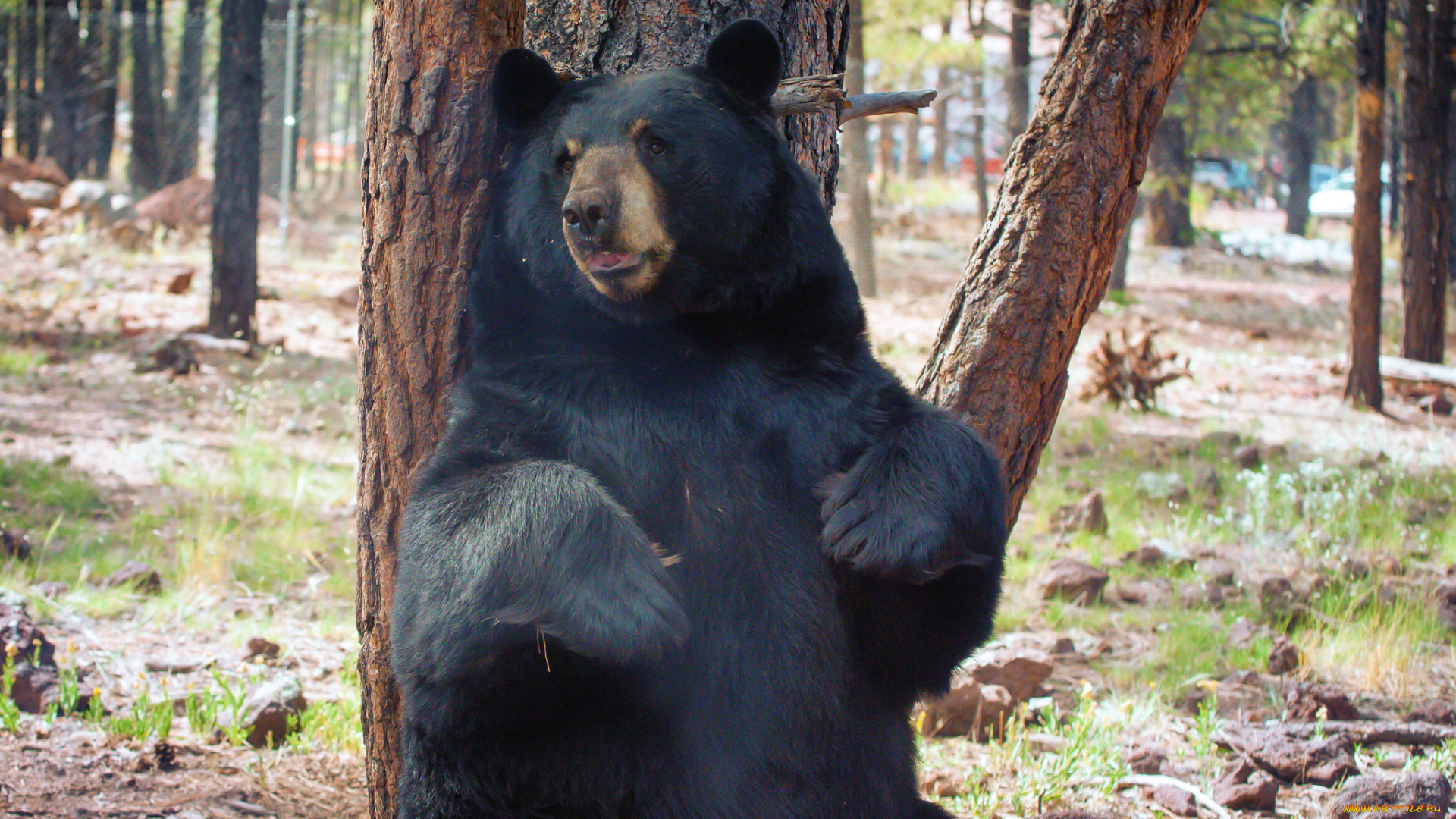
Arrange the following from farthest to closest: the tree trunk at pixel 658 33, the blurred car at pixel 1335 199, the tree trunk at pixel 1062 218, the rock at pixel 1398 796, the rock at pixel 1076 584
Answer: the blurred car at pixel 1335 199, the rock at pixel 1076 584, the rock at pixel 1398 796, the tree trunk at pixel 1062 218, the tree trunk at pixel 658 33

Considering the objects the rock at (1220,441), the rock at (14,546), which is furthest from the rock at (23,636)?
the rock at (1220,441)

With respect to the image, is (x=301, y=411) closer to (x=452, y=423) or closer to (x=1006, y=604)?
(x=1006, y=604)

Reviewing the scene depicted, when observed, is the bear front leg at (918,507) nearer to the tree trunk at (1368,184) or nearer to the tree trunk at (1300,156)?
the tree trunk at (1368,184)

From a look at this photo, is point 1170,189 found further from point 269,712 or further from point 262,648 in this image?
point 269,712

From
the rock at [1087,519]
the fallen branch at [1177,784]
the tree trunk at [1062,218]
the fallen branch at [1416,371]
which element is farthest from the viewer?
the fallen branch at [1416,371]

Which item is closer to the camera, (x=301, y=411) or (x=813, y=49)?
(x=813, y=49)

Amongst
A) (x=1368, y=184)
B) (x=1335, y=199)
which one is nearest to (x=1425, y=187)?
(x=1368, y=184)

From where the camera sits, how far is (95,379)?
340 inches

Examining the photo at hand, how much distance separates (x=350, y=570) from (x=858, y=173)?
9.84 m

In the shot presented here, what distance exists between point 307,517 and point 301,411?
261 centimetres

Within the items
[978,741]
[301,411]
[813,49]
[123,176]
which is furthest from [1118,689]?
[123,176]

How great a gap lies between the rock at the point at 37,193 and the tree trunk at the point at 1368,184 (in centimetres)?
1712

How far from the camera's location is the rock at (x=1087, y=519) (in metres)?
6.49

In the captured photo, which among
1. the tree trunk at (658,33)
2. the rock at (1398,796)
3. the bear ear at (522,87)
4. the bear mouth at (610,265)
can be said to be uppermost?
the tree trunk at (658,33)
